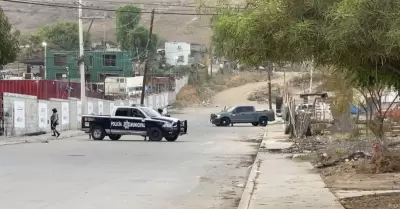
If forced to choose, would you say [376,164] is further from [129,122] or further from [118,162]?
[129,122]

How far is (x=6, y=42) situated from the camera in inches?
1419

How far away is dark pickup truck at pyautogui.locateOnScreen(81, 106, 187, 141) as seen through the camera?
3531 cm

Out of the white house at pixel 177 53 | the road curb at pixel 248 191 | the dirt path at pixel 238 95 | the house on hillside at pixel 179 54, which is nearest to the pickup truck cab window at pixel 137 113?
the road curb at pixel 248 191

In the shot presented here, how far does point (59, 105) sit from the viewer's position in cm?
4891

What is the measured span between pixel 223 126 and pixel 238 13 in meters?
50.6

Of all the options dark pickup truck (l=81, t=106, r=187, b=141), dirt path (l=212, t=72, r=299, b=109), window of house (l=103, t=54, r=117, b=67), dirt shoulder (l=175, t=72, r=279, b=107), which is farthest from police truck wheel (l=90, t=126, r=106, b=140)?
dirt shoulder (l=175, t=72, r=279, b=107)

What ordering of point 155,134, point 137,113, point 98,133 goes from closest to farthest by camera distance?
1. point 155,134
2. point 137,113
3. point 98,133

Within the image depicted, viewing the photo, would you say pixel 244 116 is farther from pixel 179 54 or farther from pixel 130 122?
pixel 179 54

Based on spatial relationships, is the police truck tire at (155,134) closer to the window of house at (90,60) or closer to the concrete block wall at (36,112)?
the concrete block wall at (36,112)

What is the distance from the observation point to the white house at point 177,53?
427 feet

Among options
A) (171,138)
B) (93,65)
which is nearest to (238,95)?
(93,65)

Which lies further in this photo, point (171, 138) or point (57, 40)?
point (57, 40)

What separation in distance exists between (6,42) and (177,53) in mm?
98618

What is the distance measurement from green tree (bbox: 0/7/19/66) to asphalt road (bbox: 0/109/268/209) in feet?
29.3
